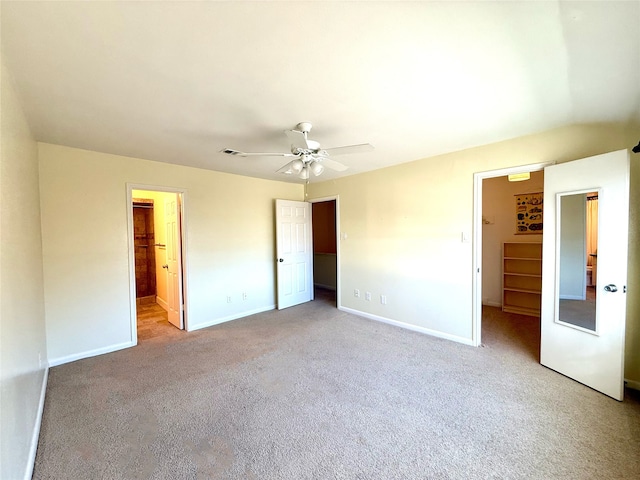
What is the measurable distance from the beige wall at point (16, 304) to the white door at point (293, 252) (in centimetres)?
310

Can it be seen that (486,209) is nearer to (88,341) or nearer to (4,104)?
(4,104)

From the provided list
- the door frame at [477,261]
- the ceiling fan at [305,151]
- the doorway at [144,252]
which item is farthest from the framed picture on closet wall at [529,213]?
the doorway at [144,252]

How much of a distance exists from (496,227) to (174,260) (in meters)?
5.67

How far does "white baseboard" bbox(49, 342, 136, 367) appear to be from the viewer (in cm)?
289

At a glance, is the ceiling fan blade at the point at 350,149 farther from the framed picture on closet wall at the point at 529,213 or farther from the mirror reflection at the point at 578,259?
the framed picture on closet wall at the point at 529,213

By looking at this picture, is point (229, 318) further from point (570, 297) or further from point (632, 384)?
point (632, 384)

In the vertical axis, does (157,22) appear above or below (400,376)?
above

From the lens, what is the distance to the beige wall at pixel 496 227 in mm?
4648

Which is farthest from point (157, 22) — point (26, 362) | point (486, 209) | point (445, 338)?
point (486, 209)

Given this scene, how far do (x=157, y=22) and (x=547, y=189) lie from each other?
3.36 metres

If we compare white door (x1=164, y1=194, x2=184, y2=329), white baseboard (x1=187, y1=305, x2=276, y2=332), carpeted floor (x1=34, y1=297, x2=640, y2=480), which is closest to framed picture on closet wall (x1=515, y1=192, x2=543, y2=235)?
carpeted floor (x1=34, y1=297, x2=640, y2=480)

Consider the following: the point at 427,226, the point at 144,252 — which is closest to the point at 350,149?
the point at 427,226

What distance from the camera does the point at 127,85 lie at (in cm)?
173

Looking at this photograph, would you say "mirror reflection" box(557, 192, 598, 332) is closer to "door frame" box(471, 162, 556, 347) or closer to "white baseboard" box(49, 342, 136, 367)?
"door frame" box(471, 162, 556, 347)
